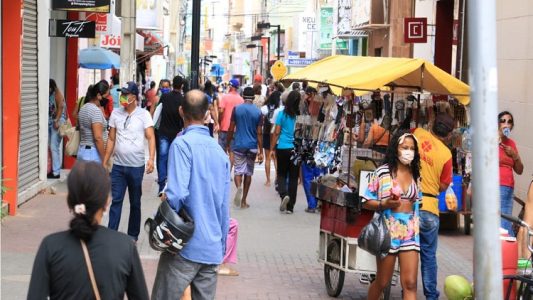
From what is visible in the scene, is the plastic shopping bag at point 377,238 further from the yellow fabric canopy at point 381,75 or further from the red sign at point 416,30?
the red sign at point 416,30

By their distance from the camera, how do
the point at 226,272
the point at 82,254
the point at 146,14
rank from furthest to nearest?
the point at 146,14 < the point at 226,272 < the point at 82,254

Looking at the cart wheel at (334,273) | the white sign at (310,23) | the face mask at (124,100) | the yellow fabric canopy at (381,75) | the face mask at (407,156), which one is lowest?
the cart wheel at (334,273)

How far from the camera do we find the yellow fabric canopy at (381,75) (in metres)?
9.05

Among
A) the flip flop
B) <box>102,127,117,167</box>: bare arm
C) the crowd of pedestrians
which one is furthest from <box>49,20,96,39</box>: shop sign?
the flip flop

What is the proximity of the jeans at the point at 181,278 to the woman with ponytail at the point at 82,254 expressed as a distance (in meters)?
2.01

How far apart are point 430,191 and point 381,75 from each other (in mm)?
1265

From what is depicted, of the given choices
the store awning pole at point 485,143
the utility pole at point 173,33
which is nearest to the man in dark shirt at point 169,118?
the store awning pole at point 485,143

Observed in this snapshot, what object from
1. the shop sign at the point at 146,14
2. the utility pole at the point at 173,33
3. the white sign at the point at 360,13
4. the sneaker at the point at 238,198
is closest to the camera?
the sneaker at the point at 238,198

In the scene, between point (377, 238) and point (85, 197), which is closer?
point (85, 197)

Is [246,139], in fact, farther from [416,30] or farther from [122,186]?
[416,30]

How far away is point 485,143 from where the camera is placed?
4.76 m

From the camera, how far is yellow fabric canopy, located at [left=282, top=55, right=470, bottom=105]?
905 centimetres

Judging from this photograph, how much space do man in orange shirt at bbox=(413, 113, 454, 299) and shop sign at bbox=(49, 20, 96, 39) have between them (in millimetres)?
9190

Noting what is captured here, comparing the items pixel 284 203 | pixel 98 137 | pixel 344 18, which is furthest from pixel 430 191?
pixel 344 18
